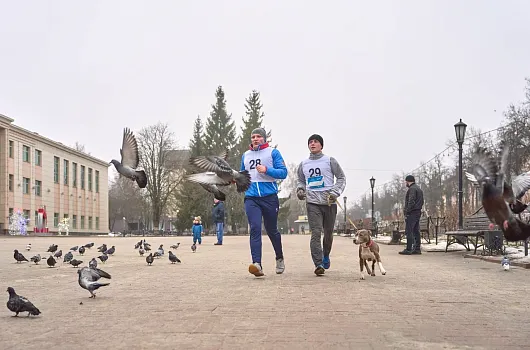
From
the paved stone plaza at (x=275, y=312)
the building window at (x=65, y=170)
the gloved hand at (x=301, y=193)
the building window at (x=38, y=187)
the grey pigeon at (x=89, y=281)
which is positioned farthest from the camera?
the building window at (x=65, y=170)

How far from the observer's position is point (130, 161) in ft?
34.5

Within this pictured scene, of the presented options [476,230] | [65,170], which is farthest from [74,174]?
[476,230]

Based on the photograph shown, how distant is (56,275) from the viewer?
1045cm

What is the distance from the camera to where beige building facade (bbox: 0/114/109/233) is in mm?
59438

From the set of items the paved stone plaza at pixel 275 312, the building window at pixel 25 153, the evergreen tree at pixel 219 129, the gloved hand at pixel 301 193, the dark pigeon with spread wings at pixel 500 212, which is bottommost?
→ the paved stone plaza at pixel 275 312

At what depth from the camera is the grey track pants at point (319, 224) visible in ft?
31.8

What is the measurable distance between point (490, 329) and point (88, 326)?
11.9ft

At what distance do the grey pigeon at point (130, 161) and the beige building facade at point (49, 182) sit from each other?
50.6 meters

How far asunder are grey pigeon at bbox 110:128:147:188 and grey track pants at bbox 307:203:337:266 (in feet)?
9.44

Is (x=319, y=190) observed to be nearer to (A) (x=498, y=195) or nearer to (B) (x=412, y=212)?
(A) (x=498, y=195)

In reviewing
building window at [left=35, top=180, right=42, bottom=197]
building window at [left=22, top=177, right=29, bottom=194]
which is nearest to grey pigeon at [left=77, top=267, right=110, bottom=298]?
building window at [left=22, top=177, right=29, bottom=194]

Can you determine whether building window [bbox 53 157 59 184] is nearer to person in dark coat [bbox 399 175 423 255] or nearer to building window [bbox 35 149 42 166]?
building window [bbox 35 149 42 166]

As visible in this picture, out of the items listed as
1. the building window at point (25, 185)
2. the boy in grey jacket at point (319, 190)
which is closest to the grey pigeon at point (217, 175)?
the boy in grey jacket at point (319, 190)

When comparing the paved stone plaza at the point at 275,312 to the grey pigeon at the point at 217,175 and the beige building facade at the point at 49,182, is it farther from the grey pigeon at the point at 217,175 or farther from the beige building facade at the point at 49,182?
the beige building facade at the point at 49,182
